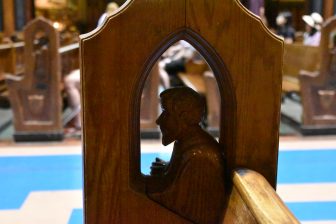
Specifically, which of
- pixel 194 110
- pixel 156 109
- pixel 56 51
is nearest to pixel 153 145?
pixel 156 109

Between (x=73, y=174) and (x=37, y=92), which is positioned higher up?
(x=37, y=92)

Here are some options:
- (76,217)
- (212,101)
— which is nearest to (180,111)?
(76,217)

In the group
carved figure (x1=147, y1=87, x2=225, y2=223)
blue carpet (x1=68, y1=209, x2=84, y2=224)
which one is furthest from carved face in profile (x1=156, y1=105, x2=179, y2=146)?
blue carpet (x1=68, y1=209, x2=84, y2=224)

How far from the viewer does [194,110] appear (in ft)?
2.58

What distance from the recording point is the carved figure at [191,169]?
749 mm

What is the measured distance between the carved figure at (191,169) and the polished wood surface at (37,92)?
3446 millimetres

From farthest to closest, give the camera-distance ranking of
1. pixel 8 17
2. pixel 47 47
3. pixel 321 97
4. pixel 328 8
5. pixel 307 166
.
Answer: pixel 8 17
pixel 328 8
pixel 321 97
pixel 47 47
pixel 307 166

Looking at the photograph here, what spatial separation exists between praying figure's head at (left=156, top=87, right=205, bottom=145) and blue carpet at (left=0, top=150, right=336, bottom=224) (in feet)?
5.83

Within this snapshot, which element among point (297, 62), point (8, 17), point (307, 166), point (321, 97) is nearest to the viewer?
point (307, 166)

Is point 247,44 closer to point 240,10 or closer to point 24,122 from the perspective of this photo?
point 240,10

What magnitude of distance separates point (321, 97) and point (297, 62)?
3.91ft

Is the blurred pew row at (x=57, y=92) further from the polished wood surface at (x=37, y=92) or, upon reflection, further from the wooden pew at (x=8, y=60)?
the wooden pew at (x=8, y=60)

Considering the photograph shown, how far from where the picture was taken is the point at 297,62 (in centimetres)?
555

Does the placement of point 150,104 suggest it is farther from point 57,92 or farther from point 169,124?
point 169,124
